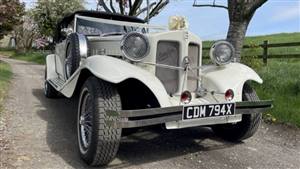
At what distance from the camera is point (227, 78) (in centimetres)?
526

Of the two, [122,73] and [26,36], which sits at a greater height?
[26,36]

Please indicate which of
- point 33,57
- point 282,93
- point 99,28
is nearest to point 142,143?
point 99,28

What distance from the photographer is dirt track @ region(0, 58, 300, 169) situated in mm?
4633

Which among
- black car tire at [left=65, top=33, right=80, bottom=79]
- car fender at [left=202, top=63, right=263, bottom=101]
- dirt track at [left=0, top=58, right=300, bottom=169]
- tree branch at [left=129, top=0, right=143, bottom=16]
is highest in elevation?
tree branch at [left=129, top=0, right=143, bottom=16]

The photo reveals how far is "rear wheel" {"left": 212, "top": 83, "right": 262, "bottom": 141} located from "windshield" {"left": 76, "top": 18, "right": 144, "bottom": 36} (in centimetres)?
262

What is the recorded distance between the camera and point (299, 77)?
8.60 meters

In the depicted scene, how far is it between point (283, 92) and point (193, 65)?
3.36 meters

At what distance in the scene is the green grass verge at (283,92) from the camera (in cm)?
679

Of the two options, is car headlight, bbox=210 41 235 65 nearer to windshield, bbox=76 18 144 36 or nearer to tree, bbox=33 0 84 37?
windshield, bbox=76 18 144 36

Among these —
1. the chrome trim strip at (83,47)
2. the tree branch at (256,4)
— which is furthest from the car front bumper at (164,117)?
the tree branch at (256,4)

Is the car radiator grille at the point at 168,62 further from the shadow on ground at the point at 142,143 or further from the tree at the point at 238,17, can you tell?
the tree at the point at 238,17

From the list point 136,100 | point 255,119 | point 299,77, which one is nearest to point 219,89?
point 255,119

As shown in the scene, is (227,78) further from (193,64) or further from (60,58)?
(60,58)

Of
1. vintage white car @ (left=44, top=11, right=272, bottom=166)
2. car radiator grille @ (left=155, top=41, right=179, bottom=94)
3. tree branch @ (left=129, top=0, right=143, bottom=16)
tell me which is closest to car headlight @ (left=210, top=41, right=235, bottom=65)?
vintage white car @ (left=44, top=11, right=272, bottom=166)
